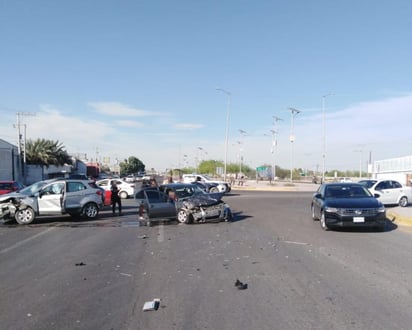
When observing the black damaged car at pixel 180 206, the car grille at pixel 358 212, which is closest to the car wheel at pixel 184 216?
the black damaged car at pixel 180 206

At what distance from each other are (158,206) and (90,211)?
3.51 m

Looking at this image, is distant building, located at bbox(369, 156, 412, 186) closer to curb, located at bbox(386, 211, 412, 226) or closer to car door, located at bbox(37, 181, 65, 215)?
curb, located at bbox(386, 211, 412, 226)

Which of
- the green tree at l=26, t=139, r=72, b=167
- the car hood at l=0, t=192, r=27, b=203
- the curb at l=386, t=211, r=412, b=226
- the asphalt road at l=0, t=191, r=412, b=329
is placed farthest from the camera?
the green tree at l=26, t=139, r=72, b=167

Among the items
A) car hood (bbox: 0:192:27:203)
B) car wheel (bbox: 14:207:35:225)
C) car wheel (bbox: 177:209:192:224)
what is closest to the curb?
car wheel (bbox: 177:209:192:224)

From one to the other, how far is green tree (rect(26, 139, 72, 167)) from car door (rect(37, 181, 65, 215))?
58649 millimetres

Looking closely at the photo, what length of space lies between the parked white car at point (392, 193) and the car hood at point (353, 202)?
912 centimetres

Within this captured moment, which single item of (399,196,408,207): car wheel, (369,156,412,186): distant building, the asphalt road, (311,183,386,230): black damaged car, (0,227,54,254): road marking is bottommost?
(0,227,54,254): road marking

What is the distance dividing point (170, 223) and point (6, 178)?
5085 cm

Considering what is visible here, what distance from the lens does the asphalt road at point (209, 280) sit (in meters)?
5.22

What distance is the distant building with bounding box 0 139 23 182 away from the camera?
59.5 metres

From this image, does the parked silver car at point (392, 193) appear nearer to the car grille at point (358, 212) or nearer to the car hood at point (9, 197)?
the car grille at point (358, 212)

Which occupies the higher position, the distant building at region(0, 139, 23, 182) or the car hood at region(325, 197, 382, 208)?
the distant building at region(0, 139, 23, 182)

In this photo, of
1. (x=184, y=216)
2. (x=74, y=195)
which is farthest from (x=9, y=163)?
(x=184, y=216)

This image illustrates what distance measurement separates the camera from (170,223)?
16516mm
